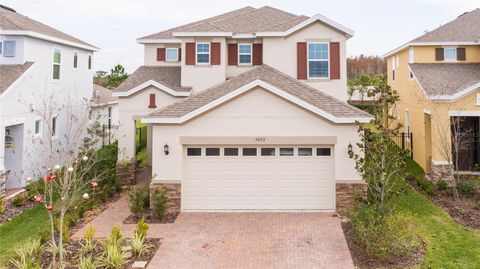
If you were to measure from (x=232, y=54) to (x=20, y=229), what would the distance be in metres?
13.2

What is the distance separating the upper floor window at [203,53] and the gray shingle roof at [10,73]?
27.7ft

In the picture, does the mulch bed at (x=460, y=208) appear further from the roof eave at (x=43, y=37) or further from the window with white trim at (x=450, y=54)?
the roof eave at (x=43, y=37)

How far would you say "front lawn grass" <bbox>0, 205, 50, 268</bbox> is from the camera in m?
11.6

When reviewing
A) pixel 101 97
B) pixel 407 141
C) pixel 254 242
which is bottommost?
pixel 254 242

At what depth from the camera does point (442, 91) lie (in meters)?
18.5

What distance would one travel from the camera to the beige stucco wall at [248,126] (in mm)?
14758

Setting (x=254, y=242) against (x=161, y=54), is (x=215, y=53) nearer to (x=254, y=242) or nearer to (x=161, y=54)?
(x=161, y=54)

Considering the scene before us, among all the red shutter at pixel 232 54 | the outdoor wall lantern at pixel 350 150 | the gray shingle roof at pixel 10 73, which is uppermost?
the red shutter at pixel 232 54

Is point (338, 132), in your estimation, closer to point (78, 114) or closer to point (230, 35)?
point (230, 35)

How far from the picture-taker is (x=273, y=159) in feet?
49.2

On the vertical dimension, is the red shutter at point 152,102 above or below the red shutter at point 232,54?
below

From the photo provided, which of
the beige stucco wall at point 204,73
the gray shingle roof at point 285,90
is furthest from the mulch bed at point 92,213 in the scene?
the beige stucco wall at point 204,73

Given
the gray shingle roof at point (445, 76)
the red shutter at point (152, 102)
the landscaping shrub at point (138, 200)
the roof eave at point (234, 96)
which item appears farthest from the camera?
the red shutter at point (152, 102)

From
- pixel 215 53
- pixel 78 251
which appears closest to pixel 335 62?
pixel 215 53
